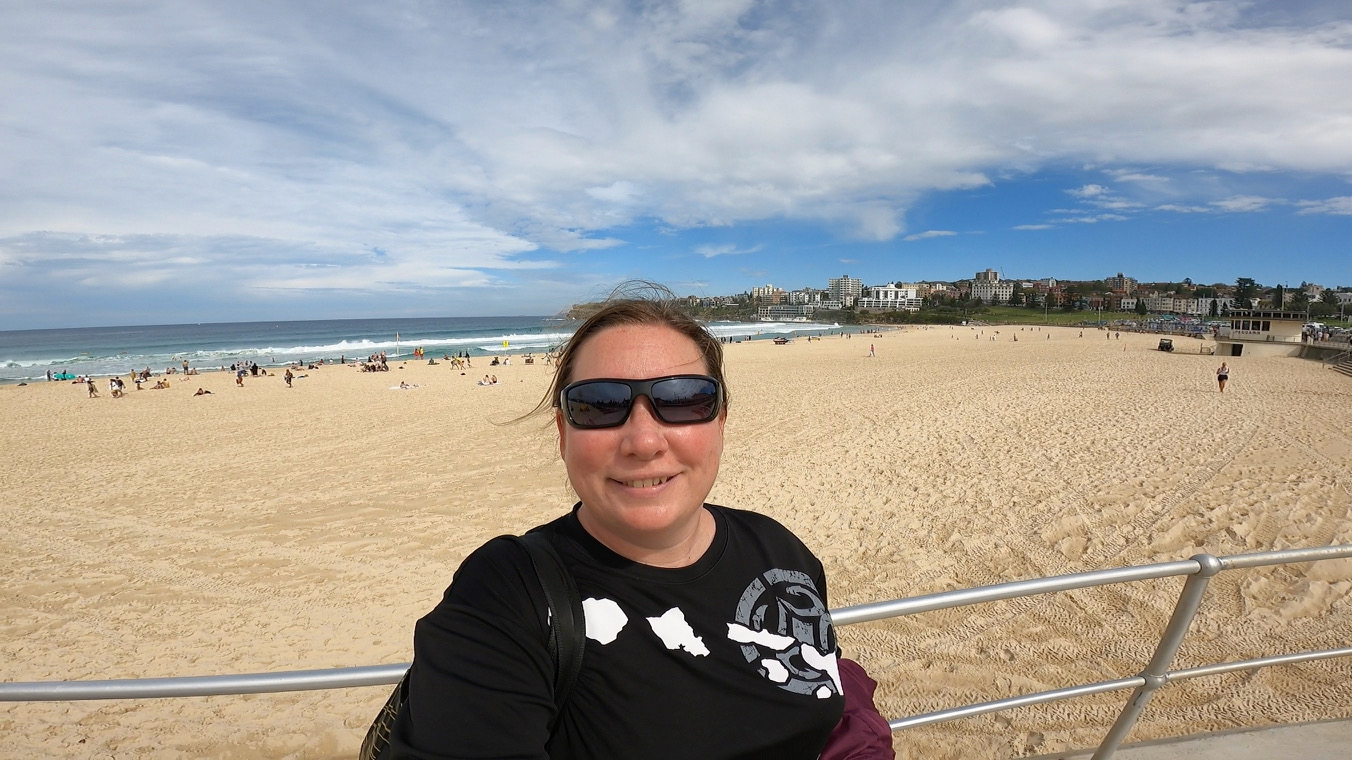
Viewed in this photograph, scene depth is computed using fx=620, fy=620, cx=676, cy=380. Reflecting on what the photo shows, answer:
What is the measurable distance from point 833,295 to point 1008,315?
73930 millimetres

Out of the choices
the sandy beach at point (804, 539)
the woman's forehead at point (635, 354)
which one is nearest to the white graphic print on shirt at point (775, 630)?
the woman's forehead at point (635, 354)

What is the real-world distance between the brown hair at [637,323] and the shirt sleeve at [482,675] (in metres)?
0.50

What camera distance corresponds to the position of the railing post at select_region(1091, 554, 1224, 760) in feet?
5.38

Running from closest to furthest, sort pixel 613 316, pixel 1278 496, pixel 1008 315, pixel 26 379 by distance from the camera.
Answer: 1. pixel 613 316
2. pixel 1278 496
3. pixel 26 379
4. pixel 1008 315

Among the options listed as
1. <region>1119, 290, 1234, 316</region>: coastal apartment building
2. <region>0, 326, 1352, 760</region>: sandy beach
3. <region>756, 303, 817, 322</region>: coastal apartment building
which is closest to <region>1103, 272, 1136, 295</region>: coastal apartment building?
<region>1119, 290, 1234, 316</region>: coastal apartment building

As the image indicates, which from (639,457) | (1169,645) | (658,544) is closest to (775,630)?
(658,544)

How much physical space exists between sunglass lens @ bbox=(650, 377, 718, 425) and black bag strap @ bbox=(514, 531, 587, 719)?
373 millimetres

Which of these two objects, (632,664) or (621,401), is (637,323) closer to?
(621,401)

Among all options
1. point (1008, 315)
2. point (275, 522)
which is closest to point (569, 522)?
point (275, 522)

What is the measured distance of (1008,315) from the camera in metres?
111

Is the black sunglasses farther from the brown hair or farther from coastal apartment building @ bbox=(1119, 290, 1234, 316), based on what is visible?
coastal apartment building @ bbox=(1119, 290, 1234, 316)

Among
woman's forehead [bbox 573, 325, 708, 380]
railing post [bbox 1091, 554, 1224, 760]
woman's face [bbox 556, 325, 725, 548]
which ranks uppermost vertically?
woman's forehead [bbox 573, 325, 708, 380]

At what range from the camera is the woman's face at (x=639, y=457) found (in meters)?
1.16

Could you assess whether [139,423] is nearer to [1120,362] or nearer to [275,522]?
[275,522]
